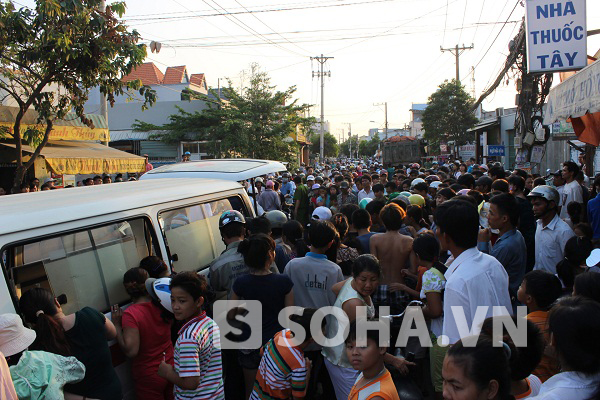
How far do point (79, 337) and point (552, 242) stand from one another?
A: 451cm

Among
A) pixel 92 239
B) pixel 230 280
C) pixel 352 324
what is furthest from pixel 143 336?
pixel 352 324

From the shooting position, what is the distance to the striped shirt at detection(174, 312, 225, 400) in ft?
9.73

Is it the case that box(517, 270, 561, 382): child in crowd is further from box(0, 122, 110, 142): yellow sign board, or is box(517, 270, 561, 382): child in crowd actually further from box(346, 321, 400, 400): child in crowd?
box(0, 122, 110, 142): yellow sign board

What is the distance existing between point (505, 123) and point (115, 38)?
83.8ft

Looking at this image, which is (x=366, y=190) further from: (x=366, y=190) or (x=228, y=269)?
(x=228, y=269)

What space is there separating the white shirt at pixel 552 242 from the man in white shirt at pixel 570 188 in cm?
305

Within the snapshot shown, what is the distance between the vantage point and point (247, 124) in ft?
84.6

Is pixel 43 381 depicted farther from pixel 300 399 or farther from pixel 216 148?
pixel 216 148

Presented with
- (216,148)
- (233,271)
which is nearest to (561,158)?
(216,148)

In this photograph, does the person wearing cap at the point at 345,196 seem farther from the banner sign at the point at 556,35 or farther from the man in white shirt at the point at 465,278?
the man in white shirt at the point at 465,278

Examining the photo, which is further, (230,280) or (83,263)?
(230,280)

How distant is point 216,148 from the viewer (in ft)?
86.4

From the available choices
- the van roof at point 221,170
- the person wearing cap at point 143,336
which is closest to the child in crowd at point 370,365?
the person wearing cap at point 143,336

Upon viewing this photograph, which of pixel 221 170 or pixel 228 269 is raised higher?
pixel 221 170
